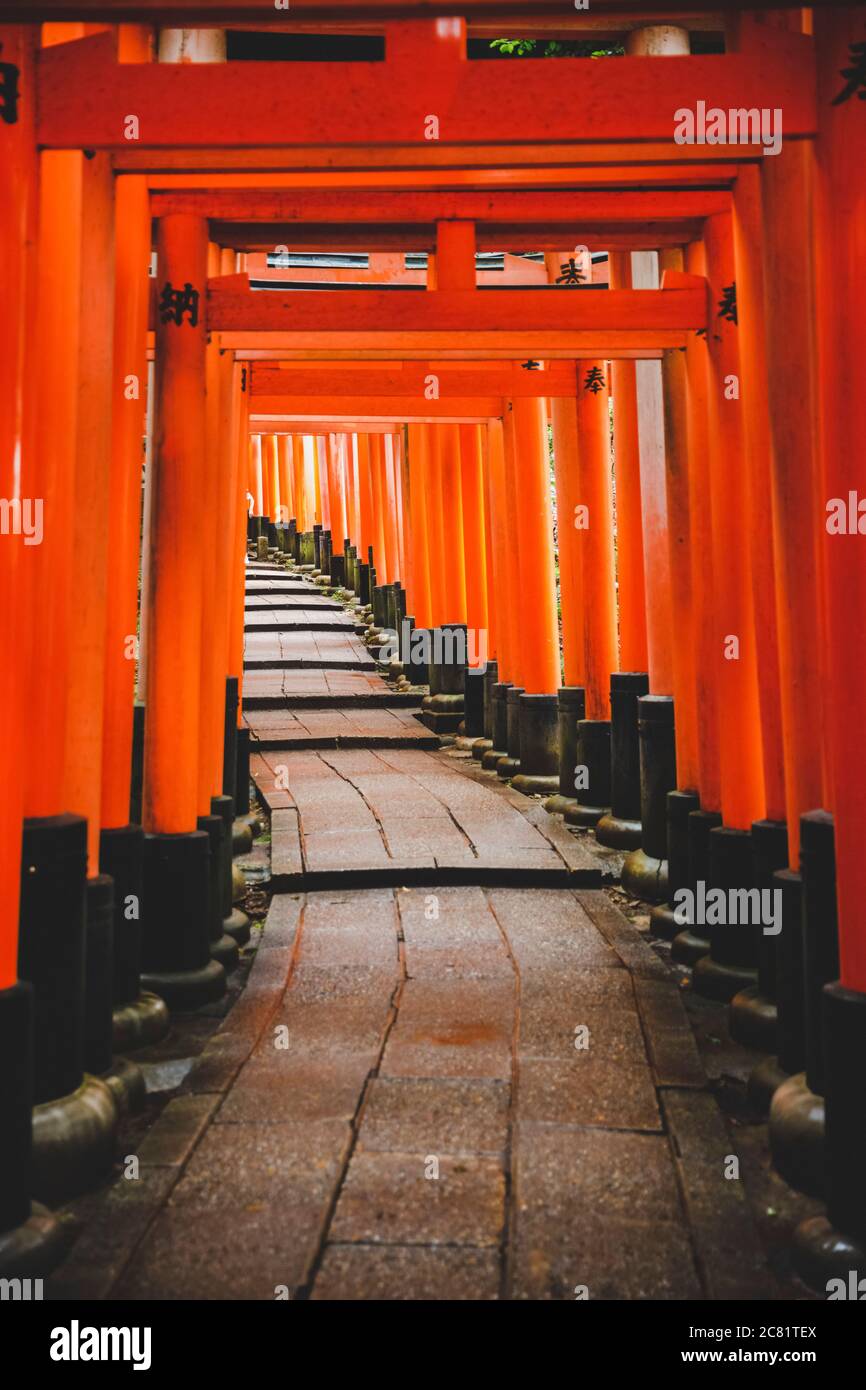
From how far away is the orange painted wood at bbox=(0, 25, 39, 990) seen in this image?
251cm

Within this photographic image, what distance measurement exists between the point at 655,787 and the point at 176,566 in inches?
108

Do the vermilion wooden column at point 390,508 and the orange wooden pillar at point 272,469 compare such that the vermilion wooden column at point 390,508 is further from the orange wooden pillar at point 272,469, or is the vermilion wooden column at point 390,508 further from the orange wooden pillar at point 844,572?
the orange wooden pillar at point 272,469

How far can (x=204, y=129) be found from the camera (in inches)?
105

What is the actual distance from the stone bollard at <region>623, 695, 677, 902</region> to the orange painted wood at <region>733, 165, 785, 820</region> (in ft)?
6.33

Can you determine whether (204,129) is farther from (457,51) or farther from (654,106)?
(654,106)

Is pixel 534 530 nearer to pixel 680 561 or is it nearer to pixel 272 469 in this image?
pixel 680 561

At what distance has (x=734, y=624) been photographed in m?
4.38

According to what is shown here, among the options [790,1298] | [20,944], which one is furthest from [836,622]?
[20,944]

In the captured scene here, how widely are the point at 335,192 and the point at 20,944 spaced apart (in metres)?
3.08

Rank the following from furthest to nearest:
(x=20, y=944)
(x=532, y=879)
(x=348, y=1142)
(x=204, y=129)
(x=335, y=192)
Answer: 1. (x=532, y=879)
2. (x=335, y=192)
3. (x=348, y=1142)
4. (x=20, y=944)
5. (x=204, y=129)

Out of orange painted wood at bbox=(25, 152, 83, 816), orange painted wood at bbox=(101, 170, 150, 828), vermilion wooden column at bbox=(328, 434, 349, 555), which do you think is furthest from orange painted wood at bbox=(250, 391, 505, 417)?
vermilion wooden column at bbox=(328, 434, 349, 555)

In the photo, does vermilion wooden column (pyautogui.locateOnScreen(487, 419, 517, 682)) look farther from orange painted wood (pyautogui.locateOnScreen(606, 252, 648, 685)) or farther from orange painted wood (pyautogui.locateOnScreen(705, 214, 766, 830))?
orange painted wood (pyautogui.locateOnScreen(705, 214, 766, 830))

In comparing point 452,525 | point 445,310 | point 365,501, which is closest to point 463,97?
point 445,310

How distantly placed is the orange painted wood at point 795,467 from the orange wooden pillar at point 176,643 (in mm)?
2176
